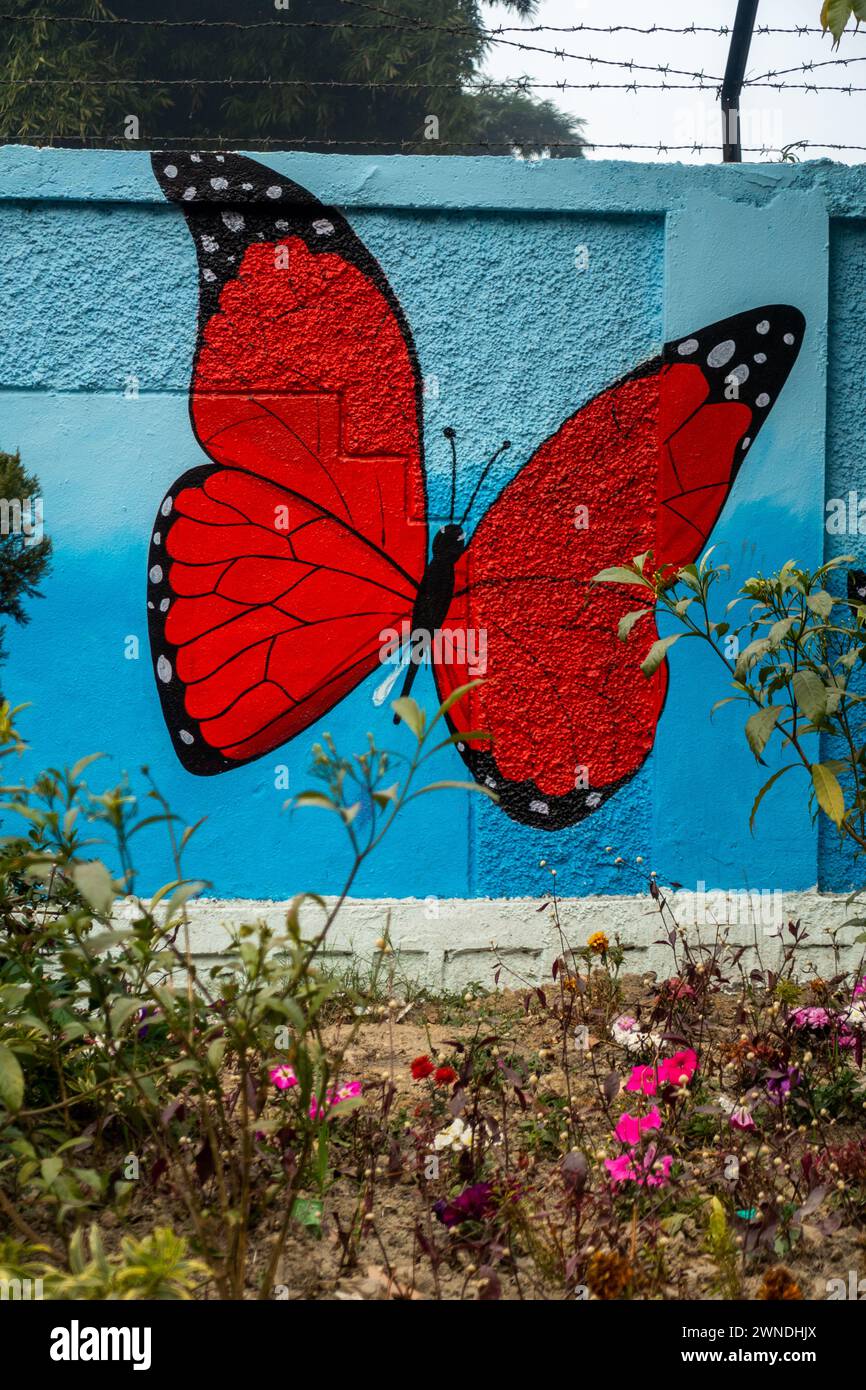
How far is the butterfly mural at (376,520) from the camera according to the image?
134 inches

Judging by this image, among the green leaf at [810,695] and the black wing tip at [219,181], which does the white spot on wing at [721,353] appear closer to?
the black wing tip at [219,181]

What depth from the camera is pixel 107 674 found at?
3.38 metres

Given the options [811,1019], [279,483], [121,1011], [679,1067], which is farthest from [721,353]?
[121,1011]

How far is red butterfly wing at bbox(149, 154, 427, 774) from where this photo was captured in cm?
340

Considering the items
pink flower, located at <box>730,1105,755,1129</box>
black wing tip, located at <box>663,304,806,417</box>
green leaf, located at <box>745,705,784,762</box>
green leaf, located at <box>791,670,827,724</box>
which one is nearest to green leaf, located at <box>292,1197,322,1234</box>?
pink flower, located at <box>730,1105,755,1129</box>

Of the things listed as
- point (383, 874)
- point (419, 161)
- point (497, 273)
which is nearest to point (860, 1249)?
point (383, 874)

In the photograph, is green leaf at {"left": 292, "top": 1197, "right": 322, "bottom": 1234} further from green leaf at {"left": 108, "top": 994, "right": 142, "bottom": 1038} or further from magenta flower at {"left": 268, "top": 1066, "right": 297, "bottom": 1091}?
green leaf at {"left": 108, "top": 994, "right": 142, "bottom": 1038}

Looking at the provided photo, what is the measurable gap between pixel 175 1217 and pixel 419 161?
293 centimetres

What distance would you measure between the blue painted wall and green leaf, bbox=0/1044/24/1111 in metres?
1.87

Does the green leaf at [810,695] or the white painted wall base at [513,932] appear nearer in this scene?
the green leaf at [810,695]

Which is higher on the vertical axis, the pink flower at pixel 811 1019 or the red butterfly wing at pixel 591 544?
the red butterfly wing at pixel 591 544

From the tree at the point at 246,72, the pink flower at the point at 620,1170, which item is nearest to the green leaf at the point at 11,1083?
the pink flower at the point at 620,1170

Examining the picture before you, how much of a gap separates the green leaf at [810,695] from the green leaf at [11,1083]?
5.00 ft
